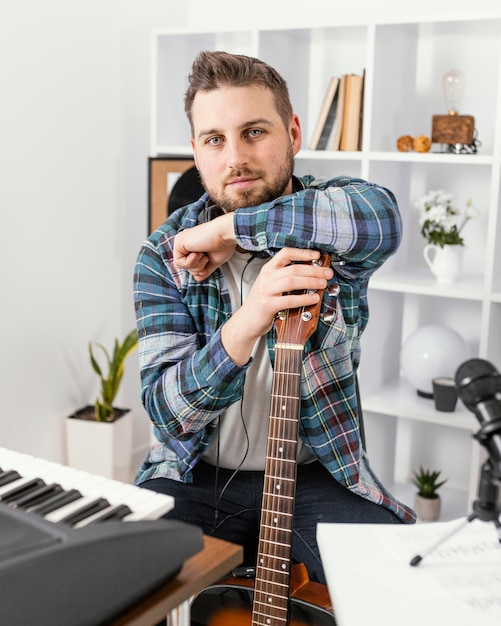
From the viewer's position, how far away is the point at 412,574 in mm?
1008

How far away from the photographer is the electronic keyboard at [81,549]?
789mm

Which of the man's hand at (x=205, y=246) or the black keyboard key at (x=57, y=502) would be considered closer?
the black keyboard key at (x=57, y=502)

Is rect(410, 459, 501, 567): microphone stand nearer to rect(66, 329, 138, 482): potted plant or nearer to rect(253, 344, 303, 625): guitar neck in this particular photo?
rect(253, 344, 303, 625): guitar neck

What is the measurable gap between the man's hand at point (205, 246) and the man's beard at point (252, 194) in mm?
95

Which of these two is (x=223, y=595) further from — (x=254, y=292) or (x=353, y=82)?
(x=353, y=82)

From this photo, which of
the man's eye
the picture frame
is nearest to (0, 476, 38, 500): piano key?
the man's eye

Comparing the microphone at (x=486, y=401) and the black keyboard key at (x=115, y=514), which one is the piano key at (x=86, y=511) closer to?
the black keyboard key at (x=115, y=514)

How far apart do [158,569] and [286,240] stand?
774 millimetres

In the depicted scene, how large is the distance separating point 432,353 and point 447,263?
290mm

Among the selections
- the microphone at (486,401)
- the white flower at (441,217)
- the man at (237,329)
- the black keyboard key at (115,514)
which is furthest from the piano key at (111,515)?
the white flower at (441,217)

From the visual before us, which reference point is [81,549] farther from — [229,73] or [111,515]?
[229,73]

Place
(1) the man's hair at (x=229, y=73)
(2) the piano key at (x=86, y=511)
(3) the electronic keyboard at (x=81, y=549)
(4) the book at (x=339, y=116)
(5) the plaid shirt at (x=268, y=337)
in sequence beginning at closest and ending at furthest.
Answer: (3) the electronic keyboard at (x=81, y=549) < (2) the piano key at (x=86, y=511) < (5) the plaid shirt at (x=268, y=337) < (1) the man's hair at (x=229, y=73) < (4) the book at (x=339, y=116)

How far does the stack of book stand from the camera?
2.72 metres

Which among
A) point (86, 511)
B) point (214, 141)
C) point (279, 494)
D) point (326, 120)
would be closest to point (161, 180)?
point (326, 120)
